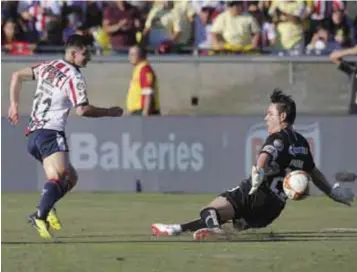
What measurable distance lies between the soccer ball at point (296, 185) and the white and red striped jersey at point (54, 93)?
7.17ft

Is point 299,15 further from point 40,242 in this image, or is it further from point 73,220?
point 40,242

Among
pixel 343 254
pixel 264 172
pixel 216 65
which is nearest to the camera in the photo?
pixel 343 254

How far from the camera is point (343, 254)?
10.3 meters

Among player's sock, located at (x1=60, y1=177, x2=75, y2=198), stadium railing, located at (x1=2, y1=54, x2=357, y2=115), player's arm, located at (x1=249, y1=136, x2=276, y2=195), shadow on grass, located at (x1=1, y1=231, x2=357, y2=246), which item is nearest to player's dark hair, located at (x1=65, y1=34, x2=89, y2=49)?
player's sock, located at (x1=60, y1=177, x2=75, y2=198)

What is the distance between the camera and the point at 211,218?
11.5 m

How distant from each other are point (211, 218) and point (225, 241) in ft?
0.89

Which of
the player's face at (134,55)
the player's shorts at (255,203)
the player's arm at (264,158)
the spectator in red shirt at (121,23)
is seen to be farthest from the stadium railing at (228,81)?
the player's arm at (264,158)

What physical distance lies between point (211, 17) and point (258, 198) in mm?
10104

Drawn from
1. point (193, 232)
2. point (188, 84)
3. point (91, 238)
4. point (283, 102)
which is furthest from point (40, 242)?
point (188, 84)

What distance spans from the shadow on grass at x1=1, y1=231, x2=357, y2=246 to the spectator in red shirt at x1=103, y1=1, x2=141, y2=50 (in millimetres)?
9509

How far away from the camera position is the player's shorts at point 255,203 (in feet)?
37.9

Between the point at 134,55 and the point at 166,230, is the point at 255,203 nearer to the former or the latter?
the point at 166,230

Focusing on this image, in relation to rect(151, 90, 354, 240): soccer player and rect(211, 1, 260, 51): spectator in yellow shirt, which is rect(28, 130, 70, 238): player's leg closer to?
rect(151, 90, 354, 240): soccer player

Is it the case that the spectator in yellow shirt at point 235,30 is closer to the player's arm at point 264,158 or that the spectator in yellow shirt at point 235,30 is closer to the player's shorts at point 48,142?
the player's shorts at point 48,142
